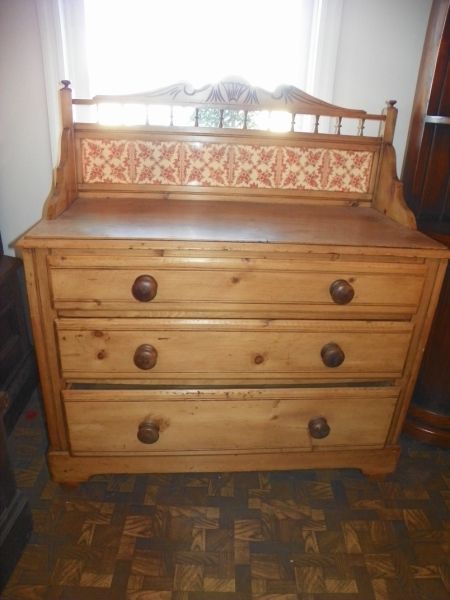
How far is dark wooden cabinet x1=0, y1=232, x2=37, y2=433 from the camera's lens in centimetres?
191

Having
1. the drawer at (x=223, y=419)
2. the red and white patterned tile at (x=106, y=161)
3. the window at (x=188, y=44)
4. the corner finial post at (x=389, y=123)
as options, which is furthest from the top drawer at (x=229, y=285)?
the window at (x=188, y=44)

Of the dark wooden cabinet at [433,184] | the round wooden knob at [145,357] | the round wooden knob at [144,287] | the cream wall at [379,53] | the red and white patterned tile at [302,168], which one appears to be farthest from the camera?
the cream wall at [379,53]

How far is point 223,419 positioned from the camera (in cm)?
154

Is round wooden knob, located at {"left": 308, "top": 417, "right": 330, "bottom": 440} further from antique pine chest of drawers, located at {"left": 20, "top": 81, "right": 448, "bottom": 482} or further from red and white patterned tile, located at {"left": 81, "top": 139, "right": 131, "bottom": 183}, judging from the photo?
red and white patterned tile, located at {"left": 81, "top": 139, "right": 131, "bottom": 183}

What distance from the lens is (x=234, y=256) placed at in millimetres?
1283

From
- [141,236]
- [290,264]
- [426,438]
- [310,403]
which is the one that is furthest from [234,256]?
[426,438]

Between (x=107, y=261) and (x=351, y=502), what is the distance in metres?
1.35

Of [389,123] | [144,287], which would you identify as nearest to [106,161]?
[144,287]

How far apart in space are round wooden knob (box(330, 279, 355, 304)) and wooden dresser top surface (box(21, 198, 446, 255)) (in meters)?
0.13

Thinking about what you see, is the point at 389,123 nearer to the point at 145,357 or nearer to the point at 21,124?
the point at 145,357

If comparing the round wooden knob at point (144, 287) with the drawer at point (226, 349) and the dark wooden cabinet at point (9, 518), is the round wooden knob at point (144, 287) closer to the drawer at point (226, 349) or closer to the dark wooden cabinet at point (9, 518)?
the drawer at point (226, 349)

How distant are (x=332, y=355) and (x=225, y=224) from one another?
0.58m

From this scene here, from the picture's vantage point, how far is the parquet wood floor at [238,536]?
1.35 metres

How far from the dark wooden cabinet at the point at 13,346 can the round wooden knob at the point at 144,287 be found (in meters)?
0.88
